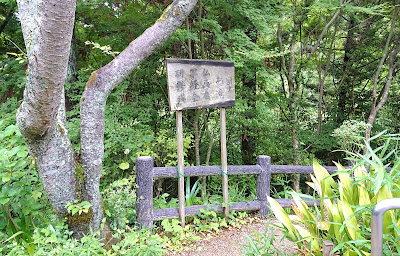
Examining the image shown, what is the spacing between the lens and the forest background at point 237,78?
3729mm

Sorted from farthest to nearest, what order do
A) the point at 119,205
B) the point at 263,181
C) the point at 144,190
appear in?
the point at 263,181, the point at 144,190, the point at 119,205

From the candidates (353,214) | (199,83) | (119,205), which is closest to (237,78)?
(199,83)

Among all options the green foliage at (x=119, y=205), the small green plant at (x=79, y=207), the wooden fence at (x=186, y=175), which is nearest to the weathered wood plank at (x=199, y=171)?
the wooden fence at (x=186, y=175)

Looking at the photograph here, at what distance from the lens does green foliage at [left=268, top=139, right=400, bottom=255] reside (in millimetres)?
1483

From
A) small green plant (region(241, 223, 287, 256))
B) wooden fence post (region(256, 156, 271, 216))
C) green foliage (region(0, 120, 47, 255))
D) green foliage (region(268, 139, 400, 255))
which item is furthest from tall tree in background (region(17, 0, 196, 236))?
wooden fence post (region(256, 156, 271, 216))

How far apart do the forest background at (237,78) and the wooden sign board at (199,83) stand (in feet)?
1.39

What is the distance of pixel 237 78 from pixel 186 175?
254cm

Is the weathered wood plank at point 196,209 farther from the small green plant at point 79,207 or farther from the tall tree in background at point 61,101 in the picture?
the small green plant at point 79,207

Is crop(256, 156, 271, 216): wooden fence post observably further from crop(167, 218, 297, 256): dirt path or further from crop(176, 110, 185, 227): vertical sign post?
crop(176, 110, 185, 227): vertical sign post

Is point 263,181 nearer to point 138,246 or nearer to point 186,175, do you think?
point 186,175

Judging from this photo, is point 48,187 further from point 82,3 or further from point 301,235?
point 82,3

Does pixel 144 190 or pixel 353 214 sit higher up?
pixel 353 214

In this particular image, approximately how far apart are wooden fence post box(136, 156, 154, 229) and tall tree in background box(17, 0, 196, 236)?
54 centimetres

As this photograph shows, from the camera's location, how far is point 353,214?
144 centimetres
